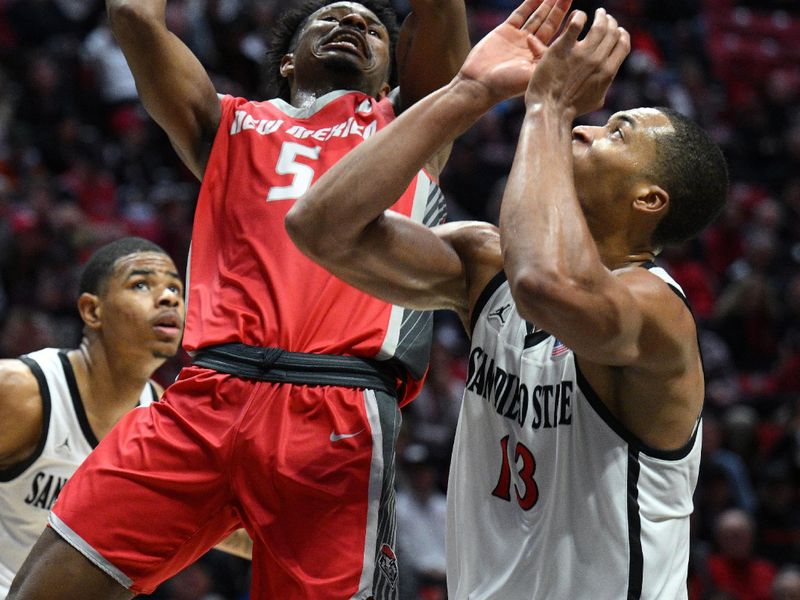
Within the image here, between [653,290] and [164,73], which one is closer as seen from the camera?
[653,290]

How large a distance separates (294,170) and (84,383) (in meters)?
1.46

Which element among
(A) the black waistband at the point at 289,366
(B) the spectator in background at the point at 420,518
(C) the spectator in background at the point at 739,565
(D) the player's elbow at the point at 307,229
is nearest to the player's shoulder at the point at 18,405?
(A) the black waistband at the point at 289,366

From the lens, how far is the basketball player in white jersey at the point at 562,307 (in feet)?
8.62

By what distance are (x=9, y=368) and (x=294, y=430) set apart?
1523 mm

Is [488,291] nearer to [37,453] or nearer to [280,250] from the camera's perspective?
[280,250]

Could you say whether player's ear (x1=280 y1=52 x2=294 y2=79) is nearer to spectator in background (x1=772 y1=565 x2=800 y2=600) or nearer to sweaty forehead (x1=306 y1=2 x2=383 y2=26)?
sweaty forehead (x1=306 y1=2 x2=383 y2=26)

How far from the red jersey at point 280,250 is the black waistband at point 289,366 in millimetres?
28

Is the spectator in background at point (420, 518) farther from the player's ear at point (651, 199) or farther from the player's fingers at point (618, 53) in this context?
the player's fingers at point (618, 53)

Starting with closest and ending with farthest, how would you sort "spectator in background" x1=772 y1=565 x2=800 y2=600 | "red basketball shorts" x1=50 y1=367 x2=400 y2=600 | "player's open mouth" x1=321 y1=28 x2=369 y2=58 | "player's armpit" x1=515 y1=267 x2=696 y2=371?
"player's armpit" x1=515 y1=267 x2=696 y2=371 < "red basketball shorts" x1=50 y1=367 x2=400 y2=600 < "player's open mouth" x1=321 y1=28 x2=369 y2=58 < "spectator in background" x1=772 y1=565 x2=800 y2=600

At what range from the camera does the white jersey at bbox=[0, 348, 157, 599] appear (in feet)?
14.6

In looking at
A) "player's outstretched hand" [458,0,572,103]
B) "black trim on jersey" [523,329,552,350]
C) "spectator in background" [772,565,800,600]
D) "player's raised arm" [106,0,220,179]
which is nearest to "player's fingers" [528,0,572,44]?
"player's outstretched hand" [458,0,572,103]

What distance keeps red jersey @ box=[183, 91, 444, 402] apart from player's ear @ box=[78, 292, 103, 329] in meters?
1.18

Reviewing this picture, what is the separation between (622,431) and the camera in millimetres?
2756

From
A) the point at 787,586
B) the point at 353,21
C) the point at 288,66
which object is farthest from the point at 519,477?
the point at 787,586
